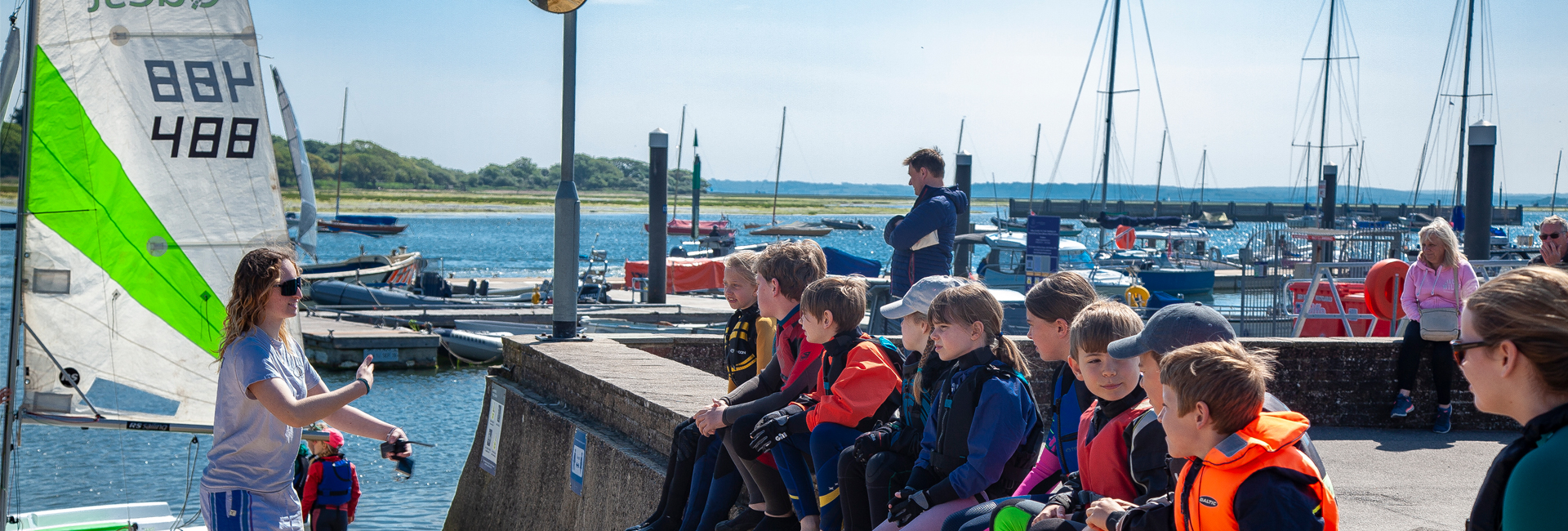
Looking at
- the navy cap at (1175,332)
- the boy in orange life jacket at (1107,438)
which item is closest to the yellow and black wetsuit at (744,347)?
the boy in orange life jacket at (1107,438)

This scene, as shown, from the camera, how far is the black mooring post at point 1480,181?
1043cm

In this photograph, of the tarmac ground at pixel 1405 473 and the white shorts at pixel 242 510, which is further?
the tarmac ground at pixel 1405 473

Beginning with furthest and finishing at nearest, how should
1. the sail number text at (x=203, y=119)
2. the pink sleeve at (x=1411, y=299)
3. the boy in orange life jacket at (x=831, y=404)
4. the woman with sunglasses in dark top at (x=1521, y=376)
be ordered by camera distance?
the pink sleeve at (x=1411, y=299) → the sail number text at (x=203, y=119) → the boy in orange life jacket at (x=831, y=404) → the woman with sunglasses in dark top at (x=1521, y=376)

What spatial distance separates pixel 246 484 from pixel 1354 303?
1062 centimetres

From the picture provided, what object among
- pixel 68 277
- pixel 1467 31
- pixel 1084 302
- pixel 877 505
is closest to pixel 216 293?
pixel 68 277

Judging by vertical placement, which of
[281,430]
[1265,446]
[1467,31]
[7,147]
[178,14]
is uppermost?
[1467,31]

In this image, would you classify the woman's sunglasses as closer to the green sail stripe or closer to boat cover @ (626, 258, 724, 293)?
the green sail stripe

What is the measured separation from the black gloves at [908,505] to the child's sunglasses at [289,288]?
82.8 inches

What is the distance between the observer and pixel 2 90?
227 inches

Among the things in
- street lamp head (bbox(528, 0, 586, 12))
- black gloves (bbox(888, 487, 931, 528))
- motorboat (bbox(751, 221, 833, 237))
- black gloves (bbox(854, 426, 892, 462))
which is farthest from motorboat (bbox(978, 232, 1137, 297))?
motorboat (bbox(751, 221, 833, 237))

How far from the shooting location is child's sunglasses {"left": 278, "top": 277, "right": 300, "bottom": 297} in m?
3.75

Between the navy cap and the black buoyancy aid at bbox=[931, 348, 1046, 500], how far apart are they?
22.8 inches

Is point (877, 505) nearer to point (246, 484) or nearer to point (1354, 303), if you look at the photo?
point (246, 484)

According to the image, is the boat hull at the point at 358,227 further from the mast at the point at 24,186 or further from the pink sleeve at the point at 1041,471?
the pink sleeve at the point at 1041,471
